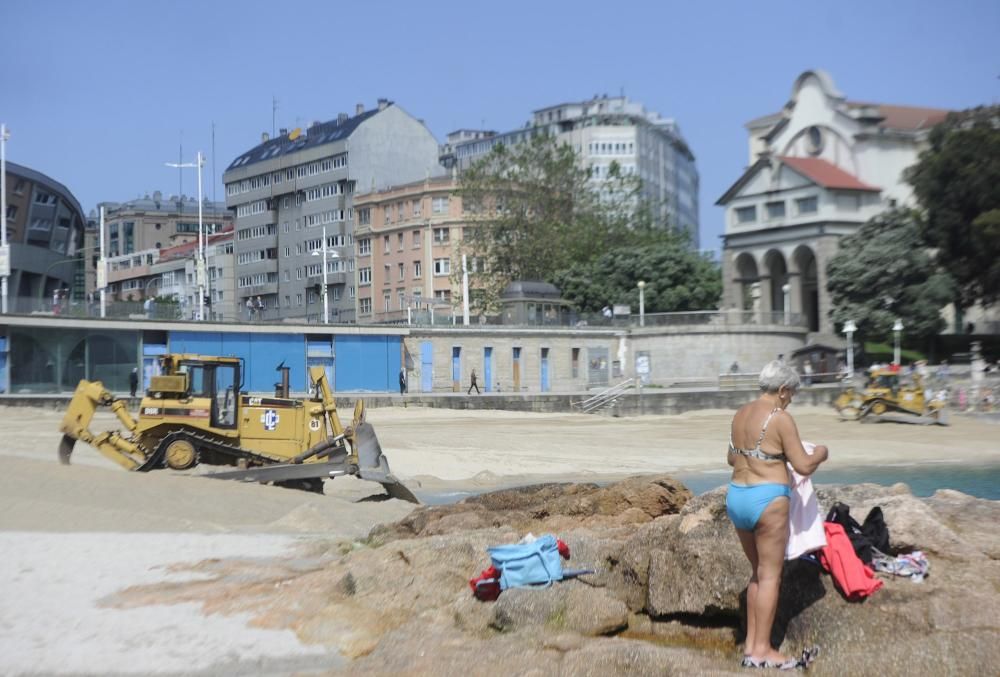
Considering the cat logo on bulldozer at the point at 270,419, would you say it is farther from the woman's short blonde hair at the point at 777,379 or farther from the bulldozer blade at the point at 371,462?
the woman's short blonde hair at the point at 777,379

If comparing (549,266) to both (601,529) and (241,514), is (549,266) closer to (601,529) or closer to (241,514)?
(241,514)

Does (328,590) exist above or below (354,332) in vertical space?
below

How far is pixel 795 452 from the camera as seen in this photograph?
706cm

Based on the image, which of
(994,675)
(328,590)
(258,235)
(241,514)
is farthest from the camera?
(258,235)

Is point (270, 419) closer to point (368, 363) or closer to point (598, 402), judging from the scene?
point (368, 363)

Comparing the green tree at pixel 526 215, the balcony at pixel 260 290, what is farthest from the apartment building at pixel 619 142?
the green tree at pixel 526 215

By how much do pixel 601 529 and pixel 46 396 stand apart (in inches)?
1319

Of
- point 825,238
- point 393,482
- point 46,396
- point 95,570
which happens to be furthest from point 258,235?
point 95,570

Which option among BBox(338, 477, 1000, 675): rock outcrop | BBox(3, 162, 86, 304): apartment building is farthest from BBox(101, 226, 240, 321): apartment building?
BBox(338, 477, 1000, 675): rock outcrop

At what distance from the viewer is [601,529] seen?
39.0 feet

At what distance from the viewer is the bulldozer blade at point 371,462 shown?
21.0 meters

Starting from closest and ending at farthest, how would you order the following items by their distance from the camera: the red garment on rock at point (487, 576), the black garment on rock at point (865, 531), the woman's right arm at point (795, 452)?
the woman's right arm at point (795, 452) → the black garment on rock at point (865, 531) → the red garment on rock at point (487, 576)

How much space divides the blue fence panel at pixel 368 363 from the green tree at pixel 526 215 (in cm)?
2353

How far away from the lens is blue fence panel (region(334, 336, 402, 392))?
51.1 meters
